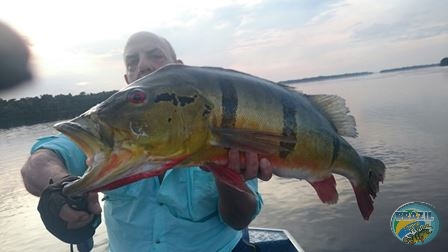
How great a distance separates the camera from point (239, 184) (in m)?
2.73

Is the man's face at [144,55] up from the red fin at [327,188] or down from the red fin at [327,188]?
up

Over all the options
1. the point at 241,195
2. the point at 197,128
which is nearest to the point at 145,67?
the point at 241,195

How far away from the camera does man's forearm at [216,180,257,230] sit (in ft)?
11.5

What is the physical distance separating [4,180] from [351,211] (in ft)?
65.5

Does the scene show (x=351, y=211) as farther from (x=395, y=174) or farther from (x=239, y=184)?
(x=239, y=184)

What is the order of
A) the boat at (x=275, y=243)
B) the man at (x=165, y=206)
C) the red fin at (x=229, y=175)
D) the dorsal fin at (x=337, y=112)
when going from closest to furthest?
the red fin at (x=229, y=175) < the dorsal fin at (x=337, y=112) < the man at (x=165, y=206) < the boat at (x=275, y=243)

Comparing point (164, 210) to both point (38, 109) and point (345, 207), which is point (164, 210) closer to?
point (345, 207)

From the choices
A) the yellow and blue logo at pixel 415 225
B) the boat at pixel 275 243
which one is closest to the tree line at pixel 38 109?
the yellow and blue logo at pixel 415 225

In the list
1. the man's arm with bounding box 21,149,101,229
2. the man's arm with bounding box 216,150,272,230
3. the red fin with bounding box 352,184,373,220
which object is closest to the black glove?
the man's arm with bounding box 21,149,101,229

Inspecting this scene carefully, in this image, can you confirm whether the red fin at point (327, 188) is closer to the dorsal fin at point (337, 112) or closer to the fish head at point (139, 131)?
the dorsal fin at point (337, 112)

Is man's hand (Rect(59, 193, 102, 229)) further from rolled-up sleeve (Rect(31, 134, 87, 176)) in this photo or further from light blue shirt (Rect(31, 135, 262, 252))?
rolled-up sleeve (Rect(31, 134, 87, 176))

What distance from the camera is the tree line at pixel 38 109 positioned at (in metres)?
81.3

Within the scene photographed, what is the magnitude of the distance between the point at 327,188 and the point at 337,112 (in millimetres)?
647

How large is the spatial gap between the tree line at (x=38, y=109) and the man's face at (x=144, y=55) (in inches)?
3089
